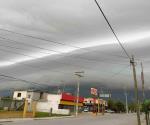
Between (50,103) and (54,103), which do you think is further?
(50,103)

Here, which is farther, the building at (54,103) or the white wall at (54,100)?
the white wall at (54,100)

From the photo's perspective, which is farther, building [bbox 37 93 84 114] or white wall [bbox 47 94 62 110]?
white wall [bbox 47 94 62 110]

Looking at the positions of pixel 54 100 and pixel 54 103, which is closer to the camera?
pixel 54 103

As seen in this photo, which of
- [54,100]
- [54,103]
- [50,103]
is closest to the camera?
[54,103]

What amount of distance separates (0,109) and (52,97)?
129ft

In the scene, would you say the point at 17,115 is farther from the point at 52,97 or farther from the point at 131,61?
the point at 52,97

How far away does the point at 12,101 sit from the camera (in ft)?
140

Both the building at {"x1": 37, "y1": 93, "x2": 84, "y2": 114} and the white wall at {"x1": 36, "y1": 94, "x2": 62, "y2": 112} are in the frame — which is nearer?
the building at {"x1": 37, "y1": 93, "x2": 84, "y2": 114}

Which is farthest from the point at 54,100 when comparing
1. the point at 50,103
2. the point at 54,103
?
the point at 50,103

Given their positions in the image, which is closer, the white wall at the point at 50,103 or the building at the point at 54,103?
the building at the point at 54,103

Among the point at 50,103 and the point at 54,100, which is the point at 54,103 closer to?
the point at 54,100

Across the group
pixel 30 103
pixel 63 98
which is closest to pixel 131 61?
pixel 30 103

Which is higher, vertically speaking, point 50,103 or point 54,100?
point 54,100

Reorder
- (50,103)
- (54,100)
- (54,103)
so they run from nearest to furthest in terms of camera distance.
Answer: (54,103), (54,100), (50,103)
